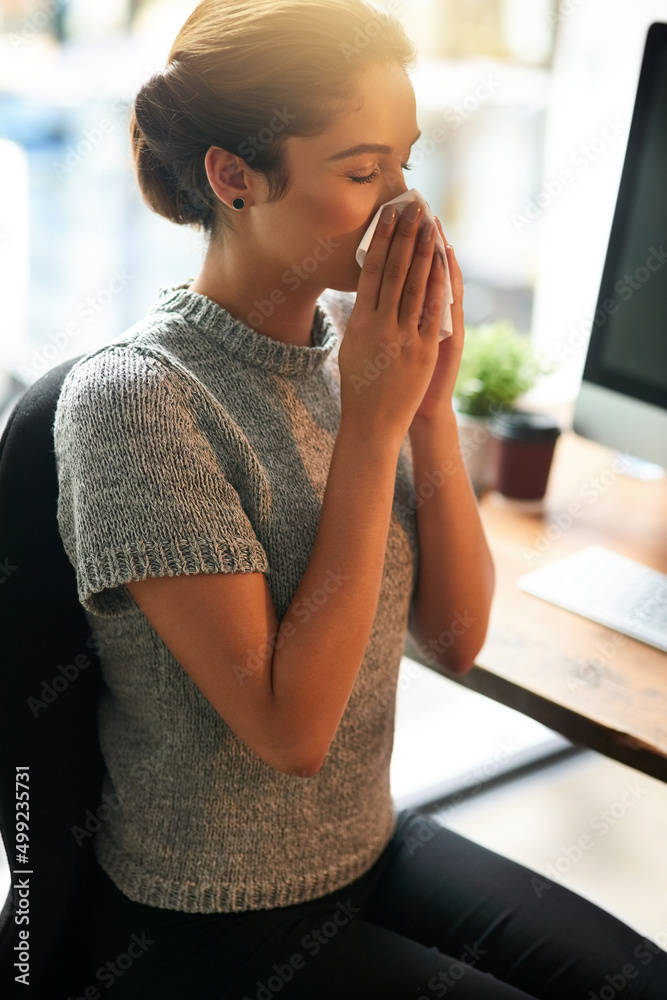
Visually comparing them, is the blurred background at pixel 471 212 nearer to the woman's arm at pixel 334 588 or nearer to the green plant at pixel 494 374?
the green plant at pixel 494 374

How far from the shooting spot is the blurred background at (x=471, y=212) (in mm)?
1638

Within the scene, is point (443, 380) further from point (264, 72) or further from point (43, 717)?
point (43, 717)

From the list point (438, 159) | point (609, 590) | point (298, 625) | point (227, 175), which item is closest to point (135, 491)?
point (298, 625)

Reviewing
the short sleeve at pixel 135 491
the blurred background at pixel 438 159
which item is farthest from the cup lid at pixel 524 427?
the short sleeve at pixel 135 491

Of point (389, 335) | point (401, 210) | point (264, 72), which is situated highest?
point (264, 72)

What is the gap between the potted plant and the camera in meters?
1.45

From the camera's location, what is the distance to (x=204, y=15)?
89 centimetres

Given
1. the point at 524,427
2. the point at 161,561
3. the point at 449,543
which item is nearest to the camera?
the point at 161,561

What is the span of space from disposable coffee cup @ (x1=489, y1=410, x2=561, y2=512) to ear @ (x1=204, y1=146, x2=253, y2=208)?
2.11 feet

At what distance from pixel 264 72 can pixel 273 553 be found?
43 cm

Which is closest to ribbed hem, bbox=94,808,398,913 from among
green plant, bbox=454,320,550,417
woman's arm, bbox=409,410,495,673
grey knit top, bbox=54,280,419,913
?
grey knit top, bbox=54,280,419,913

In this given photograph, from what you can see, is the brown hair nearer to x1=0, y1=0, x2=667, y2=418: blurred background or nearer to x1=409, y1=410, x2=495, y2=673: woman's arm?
x1=409, y1=410, x2=495, y2=673: woman's arm

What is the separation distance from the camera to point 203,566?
2.57 ft

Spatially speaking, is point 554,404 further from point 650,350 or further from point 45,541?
point 45,541
